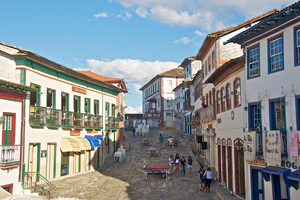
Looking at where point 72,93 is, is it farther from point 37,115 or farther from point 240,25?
point 240,25

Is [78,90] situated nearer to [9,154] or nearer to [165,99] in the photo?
[9,154]

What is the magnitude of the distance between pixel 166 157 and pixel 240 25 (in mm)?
14604

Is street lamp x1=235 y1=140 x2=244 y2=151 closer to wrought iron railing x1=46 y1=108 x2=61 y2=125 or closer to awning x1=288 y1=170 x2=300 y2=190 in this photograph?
awning x1=288 y1=170 x2=300 y2=190

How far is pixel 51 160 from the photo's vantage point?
22109 millimetres

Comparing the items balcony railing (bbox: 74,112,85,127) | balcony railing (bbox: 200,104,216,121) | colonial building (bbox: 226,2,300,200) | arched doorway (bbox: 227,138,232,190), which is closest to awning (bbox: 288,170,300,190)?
colonial building (bbox: 226,2,300,200)

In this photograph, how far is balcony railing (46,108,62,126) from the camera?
21.8 m

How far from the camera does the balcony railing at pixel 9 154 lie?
51.9 ft

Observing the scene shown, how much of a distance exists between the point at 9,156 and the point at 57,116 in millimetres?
6751

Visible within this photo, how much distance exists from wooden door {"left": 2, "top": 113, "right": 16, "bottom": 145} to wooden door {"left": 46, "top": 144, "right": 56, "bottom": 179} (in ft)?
15.6

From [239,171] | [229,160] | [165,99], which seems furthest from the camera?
[165,99]

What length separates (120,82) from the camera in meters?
39.8

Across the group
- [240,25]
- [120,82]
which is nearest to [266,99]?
[240,25]

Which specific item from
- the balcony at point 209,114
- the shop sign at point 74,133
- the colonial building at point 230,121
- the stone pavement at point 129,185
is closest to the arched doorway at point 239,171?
the colonial building at point 230,121

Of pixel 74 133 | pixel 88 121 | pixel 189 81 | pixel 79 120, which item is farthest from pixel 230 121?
pixel 189 81
